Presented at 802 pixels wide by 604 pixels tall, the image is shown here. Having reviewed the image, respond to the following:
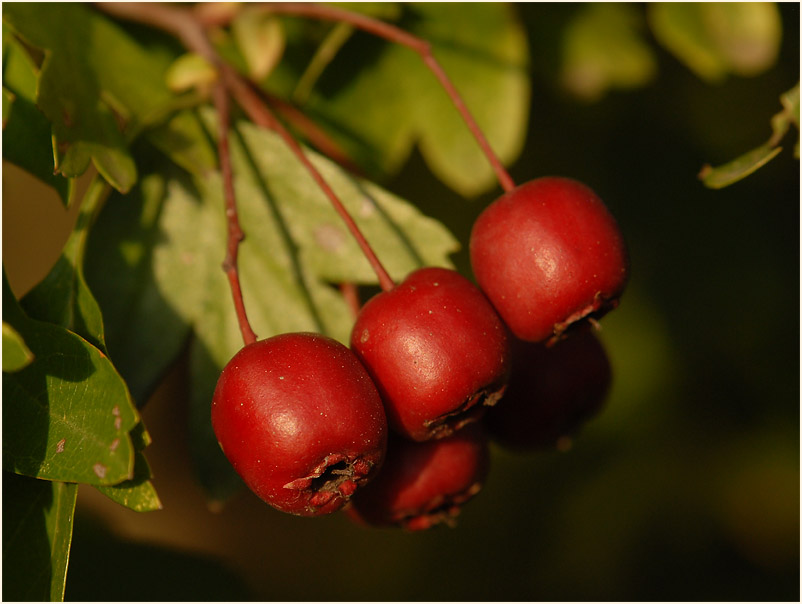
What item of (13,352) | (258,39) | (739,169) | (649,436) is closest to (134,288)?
(13,352)

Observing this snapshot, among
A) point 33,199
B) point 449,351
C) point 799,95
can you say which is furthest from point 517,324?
point 33,199

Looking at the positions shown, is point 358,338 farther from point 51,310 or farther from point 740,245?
point 740,245

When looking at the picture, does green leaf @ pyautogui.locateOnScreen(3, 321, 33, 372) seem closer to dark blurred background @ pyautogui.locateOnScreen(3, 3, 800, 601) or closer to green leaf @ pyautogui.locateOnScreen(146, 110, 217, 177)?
green leaf @ pyautogui.locateOnScreen(146, 110, 217, 177)

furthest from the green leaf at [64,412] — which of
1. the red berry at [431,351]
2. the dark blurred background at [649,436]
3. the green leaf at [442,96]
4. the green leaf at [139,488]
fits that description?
the dark blurred background at [649,436]

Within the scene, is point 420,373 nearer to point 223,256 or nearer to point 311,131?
point 223,256

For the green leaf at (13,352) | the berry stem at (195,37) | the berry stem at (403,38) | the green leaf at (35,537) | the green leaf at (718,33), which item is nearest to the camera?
the green leaf at (13,352)

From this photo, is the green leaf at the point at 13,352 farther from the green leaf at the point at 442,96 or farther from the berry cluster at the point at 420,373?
the green leaf at the point at 442,96
